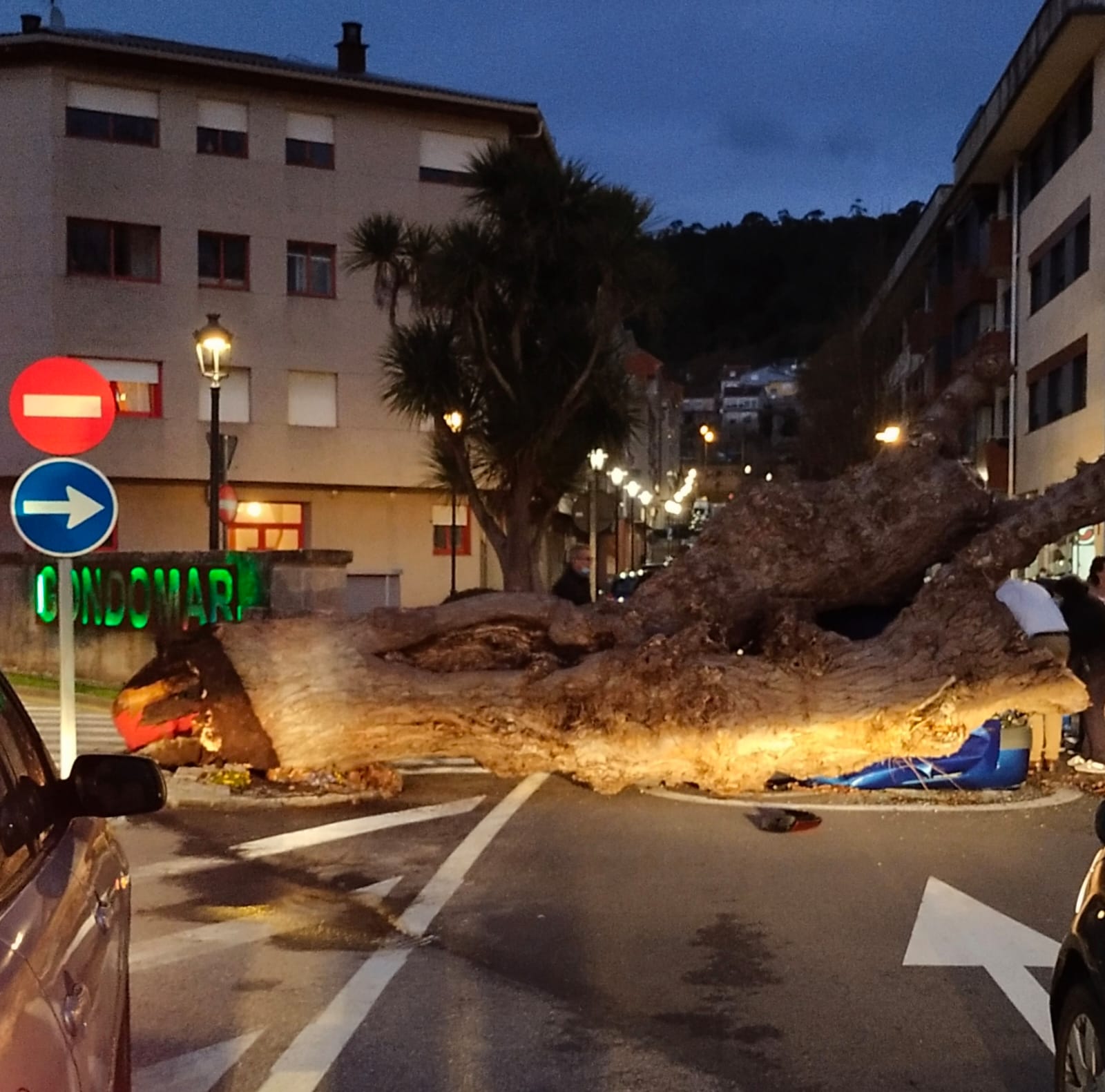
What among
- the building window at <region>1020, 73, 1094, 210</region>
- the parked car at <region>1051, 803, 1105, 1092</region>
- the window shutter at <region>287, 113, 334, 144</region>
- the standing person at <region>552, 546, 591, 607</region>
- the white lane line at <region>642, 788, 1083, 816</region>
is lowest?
the white lane line at <region>642, 788, 1083, 816</region>

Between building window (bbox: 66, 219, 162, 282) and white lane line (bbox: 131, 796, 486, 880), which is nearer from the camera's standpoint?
white lane line (bbox: 131, 796, 486, 880)

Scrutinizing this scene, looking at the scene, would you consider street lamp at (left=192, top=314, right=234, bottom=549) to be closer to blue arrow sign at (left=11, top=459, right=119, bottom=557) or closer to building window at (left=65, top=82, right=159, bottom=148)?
blue arrow sign at (left=11, top=459, right=119, bottom=557)

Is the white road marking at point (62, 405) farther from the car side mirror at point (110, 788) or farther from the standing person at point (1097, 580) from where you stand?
the standing person at point (1097, 580)

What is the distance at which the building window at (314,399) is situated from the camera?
30.1 metres

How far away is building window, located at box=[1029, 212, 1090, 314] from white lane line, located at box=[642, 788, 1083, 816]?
18949mm

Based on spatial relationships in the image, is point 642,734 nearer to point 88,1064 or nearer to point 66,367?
point 66,367

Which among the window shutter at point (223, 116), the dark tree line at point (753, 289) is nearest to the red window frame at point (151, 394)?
the window shutter at point (223, 116)

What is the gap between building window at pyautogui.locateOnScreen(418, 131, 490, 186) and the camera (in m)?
30.6

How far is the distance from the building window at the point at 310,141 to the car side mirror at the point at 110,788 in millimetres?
28566

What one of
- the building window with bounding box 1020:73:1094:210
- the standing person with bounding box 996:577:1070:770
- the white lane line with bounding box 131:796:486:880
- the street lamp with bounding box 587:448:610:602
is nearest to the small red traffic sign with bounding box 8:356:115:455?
the white lane line with bounding box 131:796:486:880

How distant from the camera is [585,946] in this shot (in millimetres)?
5855

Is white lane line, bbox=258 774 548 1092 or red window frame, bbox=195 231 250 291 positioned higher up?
red window frame, bbox=195 231 250 291

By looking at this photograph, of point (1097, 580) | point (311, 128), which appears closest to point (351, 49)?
point (311, 128)

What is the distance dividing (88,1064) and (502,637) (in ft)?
21.5
